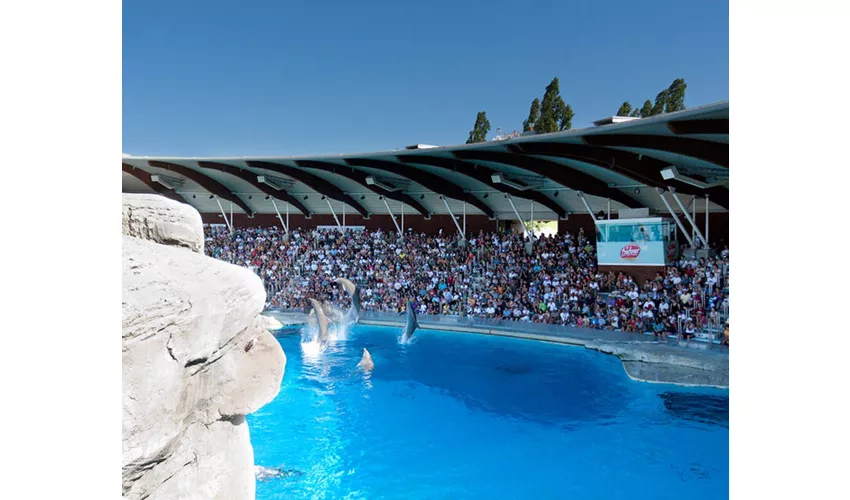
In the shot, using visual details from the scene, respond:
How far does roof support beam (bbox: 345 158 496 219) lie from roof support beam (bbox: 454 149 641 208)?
3448 mm

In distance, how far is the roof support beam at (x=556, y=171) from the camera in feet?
62.8

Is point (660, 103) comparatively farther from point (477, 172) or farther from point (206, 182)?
point (206, 182)

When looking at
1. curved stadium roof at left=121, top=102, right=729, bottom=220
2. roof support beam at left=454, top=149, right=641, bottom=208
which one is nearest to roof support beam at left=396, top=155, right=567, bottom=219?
curved stadium roof at left=121, top=102, right=729, bottom=220

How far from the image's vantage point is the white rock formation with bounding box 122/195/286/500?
1.79 m

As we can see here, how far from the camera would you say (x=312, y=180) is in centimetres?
2523

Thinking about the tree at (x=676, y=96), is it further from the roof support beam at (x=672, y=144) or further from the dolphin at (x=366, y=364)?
the dolphin at (x=366, y=364)

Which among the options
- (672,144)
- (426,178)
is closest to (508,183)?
(426,178)

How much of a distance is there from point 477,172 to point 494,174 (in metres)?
0.71

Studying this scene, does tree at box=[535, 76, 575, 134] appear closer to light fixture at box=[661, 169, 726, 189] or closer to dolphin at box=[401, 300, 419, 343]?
light fixture at box=[661, 169, 726, 189]

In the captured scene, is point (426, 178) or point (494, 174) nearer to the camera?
point (494, 174)

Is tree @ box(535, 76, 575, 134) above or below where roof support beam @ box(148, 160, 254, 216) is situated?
above
